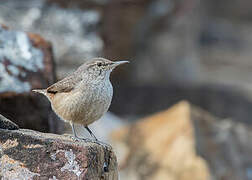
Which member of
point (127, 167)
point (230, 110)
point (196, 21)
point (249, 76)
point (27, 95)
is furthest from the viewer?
point (249, 76)

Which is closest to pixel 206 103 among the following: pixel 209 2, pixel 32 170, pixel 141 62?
pixel 141 62

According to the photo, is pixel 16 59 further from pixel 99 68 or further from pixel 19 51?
pixel 99 68

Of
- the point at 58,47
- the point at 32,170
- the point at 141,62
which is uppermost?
the point at 32,170

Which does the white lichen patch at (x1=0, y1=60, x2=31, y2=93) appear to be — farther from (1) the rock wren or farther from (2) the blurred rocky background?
(1) the rock wren

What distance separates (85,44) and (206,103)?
321 centimetres

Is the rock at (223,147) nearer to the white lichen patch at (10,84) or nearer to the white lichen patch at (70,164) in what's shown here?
the white lichen patch at (10,84)

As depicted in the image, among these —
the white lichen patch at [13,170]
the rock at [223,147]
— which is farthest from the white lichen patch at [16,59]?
the rock at [223,147]

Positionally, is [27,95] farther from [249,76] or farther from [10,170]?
[249,76]

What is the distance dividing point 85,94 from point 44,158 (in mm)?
1246

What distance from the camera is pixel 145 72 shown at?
12688mm

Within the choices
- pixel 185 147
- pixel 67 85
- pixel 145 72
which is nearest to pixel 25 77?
pixel 67 85

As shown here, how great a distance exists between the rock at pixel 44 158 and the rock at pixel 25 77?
1.80 m

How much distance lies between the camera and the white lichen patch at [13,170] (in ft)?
13.5

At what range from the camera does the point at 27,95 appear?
6352 millimetres
